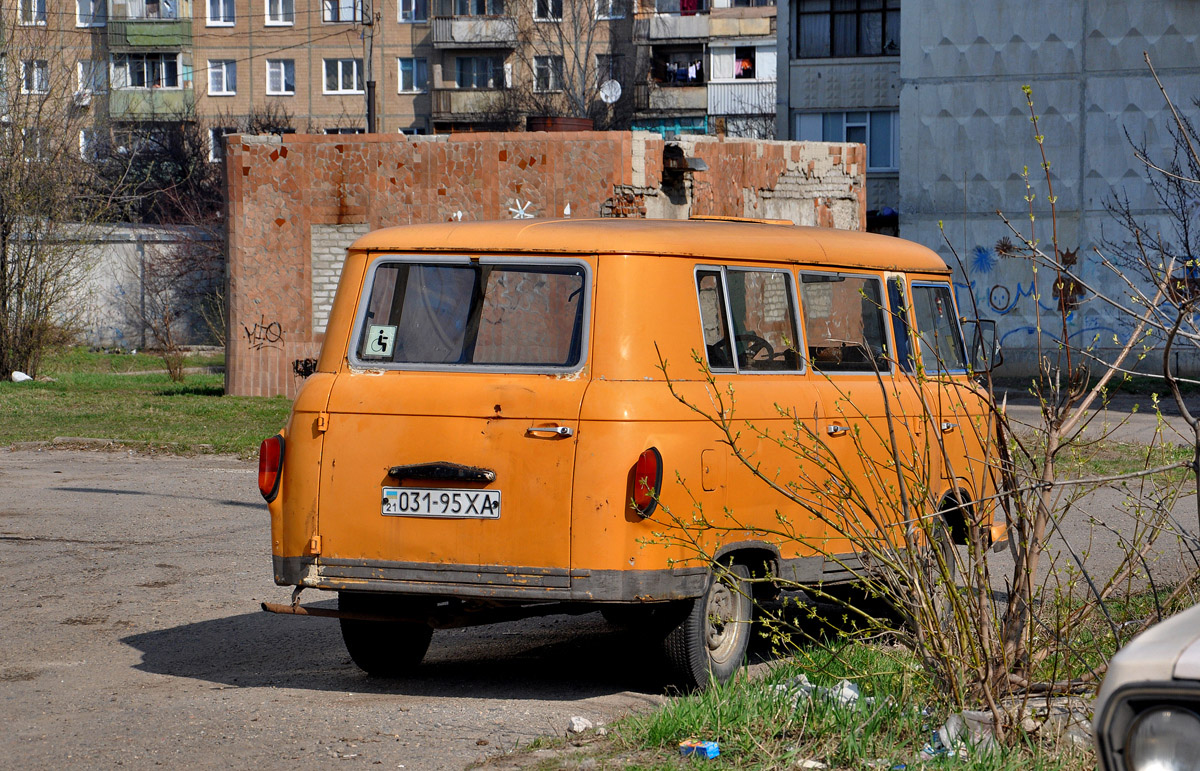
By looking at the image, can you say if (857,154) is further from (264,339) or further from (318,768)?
(318,768)

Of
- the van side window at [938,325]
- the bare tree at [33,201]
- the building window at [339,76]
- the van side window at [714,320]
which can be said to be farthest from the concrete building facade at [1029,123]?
the building window at [339,76]

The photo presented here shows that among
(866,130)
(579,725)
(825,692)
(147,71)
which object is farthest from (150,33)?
(825,692)

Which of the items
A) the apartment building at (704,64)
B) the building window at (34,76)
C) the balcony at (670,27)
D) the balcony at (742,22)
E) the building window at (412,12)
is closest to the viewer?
the building window at (34,76)

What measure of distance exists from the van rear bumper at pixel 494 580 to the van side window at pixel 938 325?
86.1 inches

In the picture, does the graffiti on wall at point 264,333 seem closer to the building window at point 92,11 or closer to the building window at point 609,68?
the building window at point 609,68

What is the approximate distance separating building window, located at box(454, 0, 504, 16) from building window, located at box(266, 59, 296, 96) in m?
7.21

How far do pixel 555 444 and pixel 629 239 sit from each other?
3.06 ft

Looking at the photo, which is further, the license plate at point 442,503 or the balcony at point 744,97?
the balcony at point 744,97

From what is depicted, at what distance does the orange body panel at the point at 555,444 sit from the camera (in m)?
5.41

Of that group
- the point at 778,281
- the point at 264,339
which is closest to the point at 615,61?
the point at 264,339

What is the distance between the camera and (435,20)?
54.8 metres

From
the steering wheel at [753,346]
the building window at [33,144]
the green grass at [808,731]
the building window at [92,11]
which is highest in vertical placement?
the building window at [92,11]

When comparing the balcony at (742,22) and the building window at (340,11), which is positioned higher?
the building window at (340,11)

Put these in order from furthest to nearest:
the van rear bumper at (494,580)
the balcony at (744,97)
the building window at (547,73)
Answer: the building window at (547,73) → the balcony at (744,97) → the van rear bumper at (494,580)
